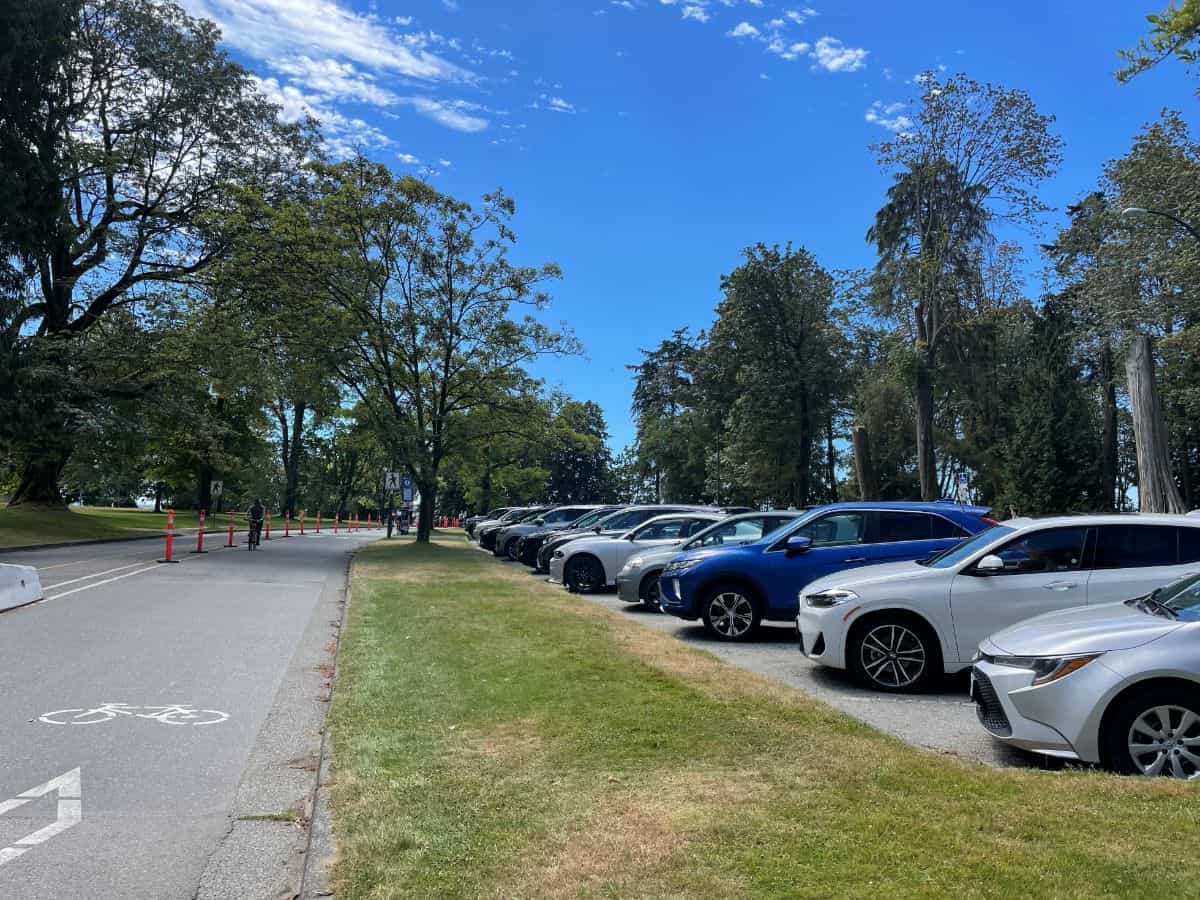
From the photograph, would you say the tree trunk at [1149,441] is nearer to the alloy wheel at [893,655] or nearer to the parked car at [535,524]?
the alloy wheel at [893,655]

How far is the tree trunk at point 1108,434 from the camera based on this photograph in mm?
38722

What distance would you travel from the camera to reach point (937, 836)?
392 centimetres

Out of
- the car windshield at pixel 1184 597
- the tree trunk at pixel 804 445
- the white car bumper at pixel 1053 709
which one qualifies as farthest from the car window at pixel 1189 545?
the tree trunk at pixel 804 445

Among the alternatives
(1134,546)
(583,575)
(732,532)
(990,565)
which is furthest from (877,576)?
(583,575)

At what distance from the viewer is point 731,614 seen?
1108 cm

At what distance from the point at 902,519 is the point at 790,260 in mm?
38092

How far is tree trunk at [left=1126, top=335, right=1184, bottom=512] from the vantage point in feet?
53.4

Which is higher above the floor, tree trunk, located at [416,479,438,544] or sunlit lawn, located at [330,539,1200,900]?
tree trunk, located at [416,479,438,544]

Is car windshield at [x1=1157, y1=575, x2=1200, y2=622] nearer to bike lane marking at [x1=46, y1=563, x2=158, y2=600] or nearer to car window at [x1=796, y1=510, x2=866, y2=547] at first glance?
car window at [x1=796, y1=510, x2=866, y2=547]

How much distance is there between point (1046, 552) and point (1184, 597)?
1.99m

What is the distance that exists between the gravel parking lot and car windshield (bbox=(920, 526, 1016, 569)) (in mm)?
1173

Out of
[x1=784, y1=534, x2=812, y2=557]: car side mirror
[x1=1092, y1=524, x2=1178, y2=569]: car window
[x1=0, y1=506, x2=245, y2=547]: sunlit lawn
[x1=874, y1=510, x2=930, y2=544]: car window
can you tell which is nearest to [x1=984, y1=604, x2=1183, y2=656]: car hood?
[x1=1092, y1=524, x2=1178, y2=569]: car window

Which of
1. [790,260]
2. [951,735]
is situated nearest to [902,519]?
[951,735]

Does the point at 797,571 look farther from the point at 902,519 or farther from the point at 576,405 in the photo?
the point at 576,405
